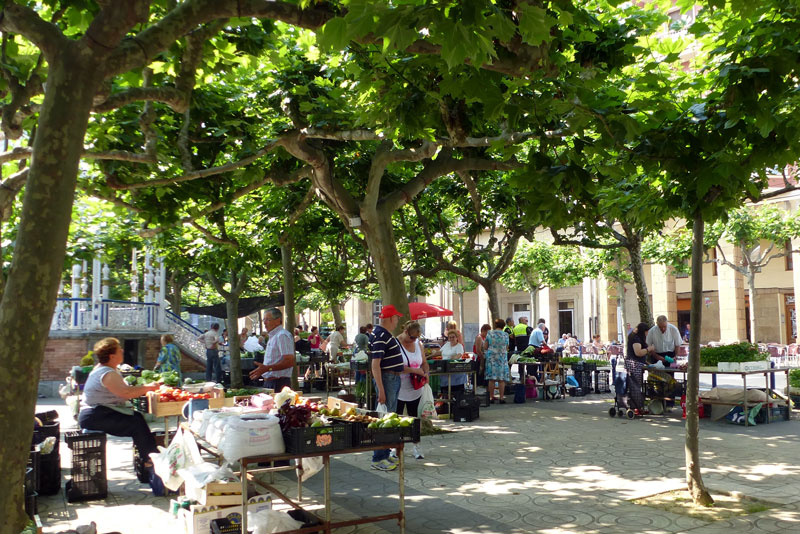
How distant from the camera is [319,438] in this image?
5.49 m

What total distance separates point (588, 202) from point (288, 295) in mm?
11339

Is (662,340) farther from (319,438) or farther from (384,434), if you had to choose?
(319,438)

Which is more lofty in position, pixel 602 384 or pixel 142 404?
pixel 142 404

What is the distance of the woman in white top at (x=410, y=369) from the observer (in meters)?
8.88

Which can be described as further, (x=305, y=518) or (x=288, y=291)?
(x=288, y=291)

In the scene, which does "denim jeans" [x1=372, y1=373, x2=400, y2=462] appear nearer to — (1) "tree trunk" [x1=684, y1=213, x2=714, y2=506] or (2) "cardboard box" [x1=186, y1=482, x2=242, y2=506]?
(2) "cardboard box" [x1=186, y1=482, x2=242, y2=506]

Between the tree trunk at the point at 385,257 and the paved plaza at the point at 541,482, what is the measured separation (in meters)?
2.33

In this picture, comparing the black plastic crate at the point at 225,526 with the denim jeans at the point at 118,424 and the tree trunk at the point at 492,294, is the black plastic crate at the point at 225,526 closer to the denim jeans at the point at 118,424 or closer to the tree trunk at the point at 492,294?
the denim jeans at the point at 118,424

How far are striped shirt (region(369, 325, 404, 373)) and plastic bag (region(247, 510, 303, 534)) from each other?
3.13 meters

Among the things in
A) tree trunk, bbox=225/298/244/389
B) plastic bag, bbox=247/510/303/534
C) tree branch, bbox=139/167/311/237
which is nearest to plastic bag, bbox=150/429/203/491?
plastic bag, bbox=247/510/303/534

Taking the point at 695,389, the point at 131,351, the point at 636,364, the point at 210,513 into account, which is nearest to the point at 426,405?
the point at 695,389

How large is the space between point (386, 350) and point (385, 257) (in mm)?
2996

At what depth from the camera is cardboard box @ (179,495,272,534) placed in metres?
5.53

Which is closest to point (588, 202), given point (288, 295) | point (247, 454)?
point (247, 454)
